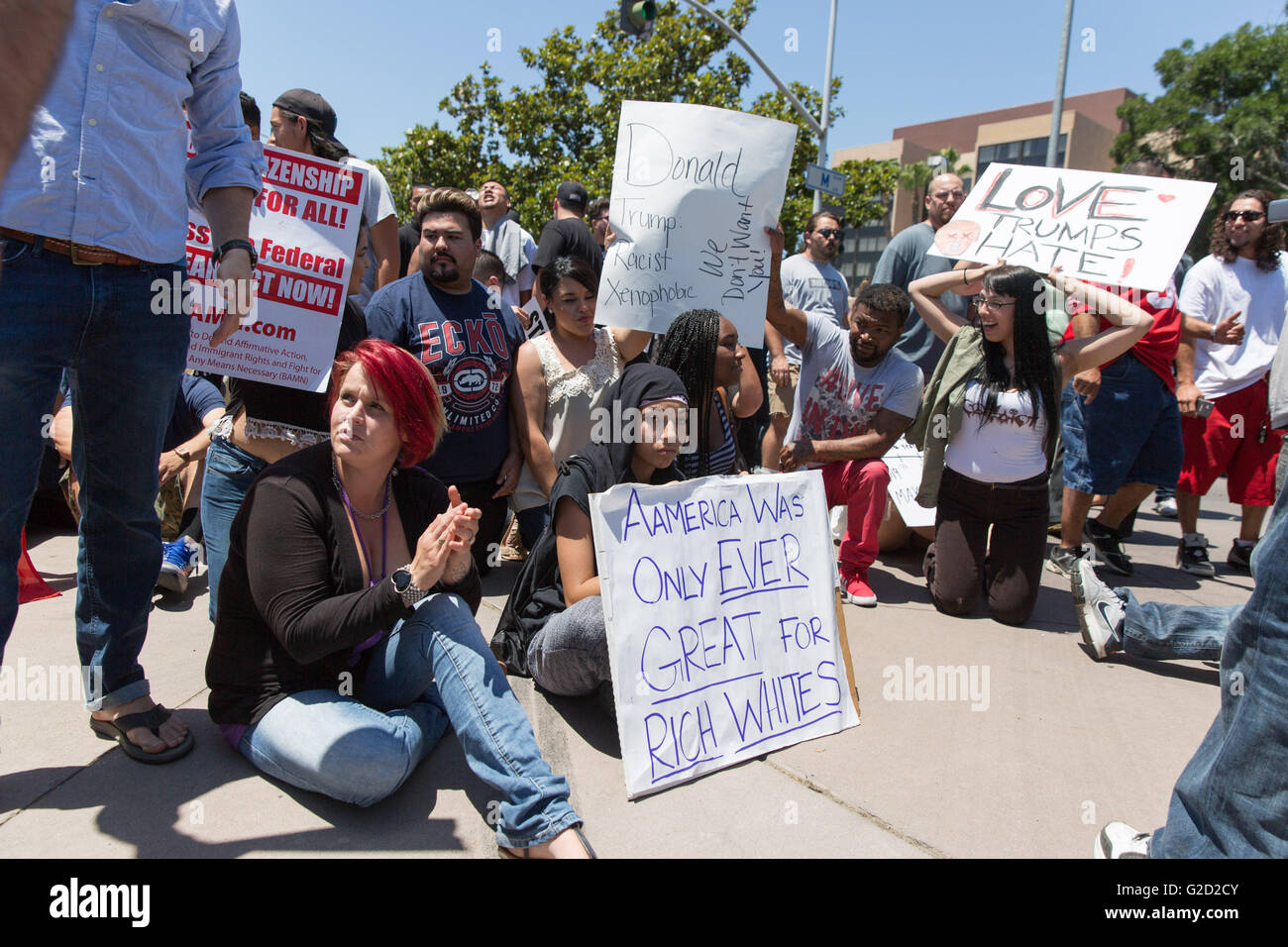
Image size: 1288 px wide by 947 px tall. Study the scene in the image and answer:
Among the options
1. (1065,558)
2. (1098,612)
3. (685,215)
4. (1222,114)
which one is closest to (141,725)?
(685,215)

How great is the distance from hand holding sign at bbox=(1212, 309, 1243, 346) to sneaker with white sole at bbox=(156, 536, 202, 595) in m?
5.63

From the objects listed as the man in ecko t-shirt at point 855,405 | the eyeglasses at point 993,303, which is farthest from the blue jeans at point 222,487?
the eyeglasses at point 993,303

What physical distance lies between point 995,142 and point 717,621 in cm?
6548

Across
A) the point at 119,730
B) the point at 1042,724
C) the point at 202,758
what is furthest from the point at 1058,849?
the point at 119,730

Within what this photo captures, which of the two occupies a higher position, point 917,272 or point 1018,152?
point 1018,152

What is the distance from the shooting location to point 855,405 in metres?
4.31

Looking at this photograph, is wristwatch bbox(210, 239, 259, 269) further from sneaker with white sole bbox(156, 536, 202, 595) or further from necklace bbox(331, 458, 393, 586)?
sneaker with white sole bbox(156, 536, 202, 595)

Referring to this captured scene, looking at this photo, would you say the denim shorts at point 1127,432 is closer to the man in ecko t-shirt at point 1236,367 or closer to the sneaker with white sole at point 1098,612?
the man in ecko t-shirt at point 1236,367

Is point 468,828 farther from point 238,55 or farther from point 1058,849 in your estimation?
point 238,55

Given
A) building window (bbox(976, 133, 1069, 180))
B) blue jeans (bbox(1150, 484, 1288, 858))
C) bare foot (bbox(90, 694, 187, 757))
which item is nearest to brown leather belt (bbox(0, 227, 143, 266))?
bare foot (bbox(90, 694, 187, 757))

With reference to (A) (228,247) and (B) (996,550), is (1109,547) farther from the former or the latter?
Result: (A) (228,247)

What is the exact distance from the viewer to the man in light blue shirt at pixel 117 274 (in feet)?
6.23

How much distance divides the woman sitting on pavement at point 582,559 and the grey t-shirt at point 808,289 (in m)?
2.70
